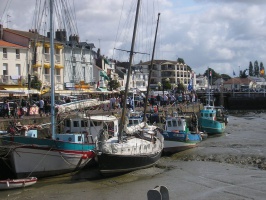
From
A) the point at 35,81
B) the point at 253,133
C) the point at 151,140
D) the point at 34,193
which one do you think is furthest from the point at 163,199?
the point at 35,81

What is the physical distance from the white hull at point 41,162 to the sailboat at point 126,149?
1.88 meters

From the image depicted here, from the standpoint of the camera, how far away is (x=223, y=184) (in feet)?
74.5

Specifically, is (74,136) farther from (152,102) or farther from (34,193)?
(152,102)

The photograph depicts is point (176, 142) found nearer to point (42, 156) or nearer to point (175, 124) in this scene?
point (175, 124)

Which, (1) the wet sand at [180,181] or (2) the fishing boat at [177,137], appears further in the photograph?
(2) the fishing boat at [177,137]

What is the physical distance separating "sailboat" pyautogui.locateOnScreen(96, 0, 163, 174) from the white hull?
1879mm

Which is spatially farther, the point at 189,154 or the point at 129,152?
the point at 189,154

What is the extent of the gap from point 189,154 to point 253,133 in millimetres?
17791

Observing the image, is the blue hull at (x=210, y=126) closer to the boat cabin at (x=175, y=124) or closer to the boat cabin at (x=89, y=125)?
the boat cabin at (x=175, y=124)

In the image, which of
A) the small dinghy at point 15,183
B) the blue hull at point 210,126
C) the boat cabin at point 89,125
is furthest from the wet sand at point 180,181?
the blue hull at point 210,126

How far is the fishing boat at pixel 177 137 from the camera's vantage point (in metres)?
33.2

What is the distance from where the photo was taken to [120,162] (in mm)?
23891

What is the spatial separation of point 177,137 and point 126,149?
33.6ft

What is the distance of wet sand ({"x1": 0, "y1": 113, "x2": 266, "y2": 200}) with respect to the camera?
20.6 metres
